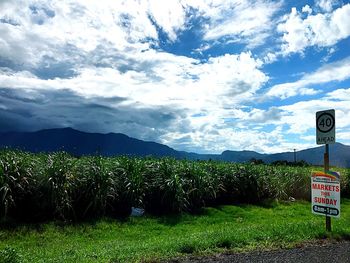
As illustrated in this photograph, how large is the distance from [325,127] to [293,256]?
452 cm

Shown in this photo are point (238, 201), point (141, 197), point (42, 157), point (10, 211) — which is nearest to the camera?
point (10, 211)

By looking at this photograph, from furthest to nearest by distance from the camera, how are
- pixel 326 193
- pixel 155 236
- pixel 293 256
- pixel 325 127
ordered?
1. pixel 155 236
2. pixel 325 127
3. pixel 326 193
4. pixel 293 256

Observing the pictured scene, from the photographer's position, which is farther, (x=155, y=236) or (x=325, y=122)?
(x=155, y=236)

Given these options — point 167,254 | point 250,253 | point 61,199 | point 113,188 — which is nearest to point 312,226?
point 250,253

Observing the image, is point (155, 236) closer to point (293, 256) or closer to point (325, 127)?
point (293, 256)

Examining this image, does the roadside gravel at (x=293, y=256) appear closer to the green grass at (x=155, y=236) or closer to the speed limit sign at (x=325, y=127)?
the green grass at (x=155, y=236)

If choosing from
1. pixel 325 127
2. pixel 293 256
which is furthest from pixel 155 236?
pixel 325 127

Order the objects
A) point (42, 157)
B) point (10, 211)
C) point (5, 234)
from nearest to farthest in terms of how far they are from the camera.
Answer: point (5, 234) < point (10, 211) < point (42, 157)

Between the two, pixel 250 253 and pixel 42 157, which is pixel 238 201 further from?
pixel 250 253

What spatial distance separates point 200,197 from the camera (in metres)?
17.5

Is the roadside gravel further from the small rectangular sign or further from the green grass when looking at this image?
the small rectangular sign

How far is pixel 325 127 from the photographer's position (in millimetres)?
12055

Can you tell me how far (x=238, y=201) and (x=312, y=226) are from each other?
8.04m

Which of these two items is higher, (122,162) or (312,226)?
(122,162)
